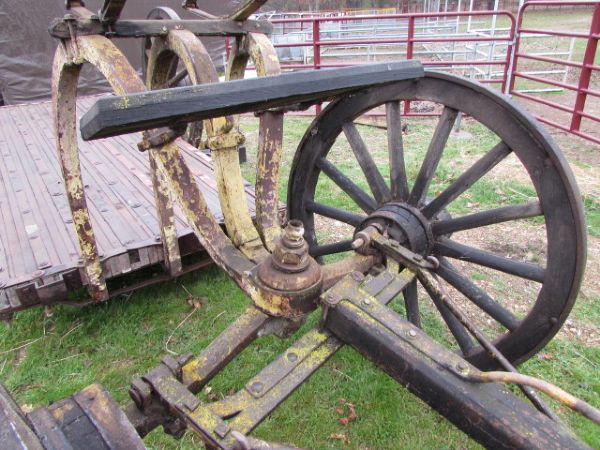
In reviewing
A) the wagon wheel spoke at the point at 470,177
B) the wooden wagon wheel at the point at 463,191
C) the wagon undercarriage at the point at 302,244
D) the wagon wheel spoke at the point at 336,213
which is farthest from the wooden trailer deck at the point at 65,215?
the wagon wheel spoke at the point at 470,177

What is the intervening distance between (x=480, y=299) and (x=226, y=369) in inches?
55.4

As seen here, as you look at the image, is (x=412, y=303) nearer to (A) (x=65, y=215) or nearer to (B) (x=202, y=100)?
(B) (x=202, y=100)

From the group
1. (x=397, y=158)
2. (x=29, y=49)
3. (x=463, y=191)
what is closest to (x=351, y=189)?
(x=397, y=158)

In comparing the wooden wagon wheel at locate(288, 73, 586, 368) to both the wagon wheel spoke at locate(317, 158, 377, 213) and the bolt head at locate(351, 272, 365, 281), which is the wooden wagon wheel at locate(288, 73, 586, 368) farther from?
the bolt head at locate(351, 272, 365, 281)

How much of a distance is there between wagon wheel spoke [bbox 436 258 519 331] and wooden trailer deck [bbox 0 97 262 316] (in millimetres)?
1444

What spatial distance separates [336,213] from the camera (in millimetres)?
2582

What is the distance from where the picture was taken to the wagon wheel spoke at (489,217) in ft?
6.07

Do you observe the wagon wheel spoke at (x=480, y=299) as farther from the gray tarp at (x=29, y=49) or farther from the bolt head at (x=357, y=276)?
the gray tarp at (x=29, y=49)

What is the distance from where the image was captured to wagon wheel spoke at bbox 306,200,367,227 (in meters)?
2.51

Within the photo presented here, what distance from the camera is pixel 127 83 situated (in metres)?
1.79

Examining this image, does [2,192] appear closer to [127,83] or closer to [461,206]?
[127,83]

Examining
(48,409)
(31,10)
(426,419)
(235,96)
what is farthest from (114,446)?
(31,10)

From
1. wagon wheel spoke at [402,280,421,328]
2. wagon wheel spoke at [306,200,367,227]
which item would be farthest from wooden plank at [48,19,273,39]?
wagon wheel spoke at [402,280,421,328]

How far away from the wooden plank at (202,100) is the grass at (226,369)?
1.55m
